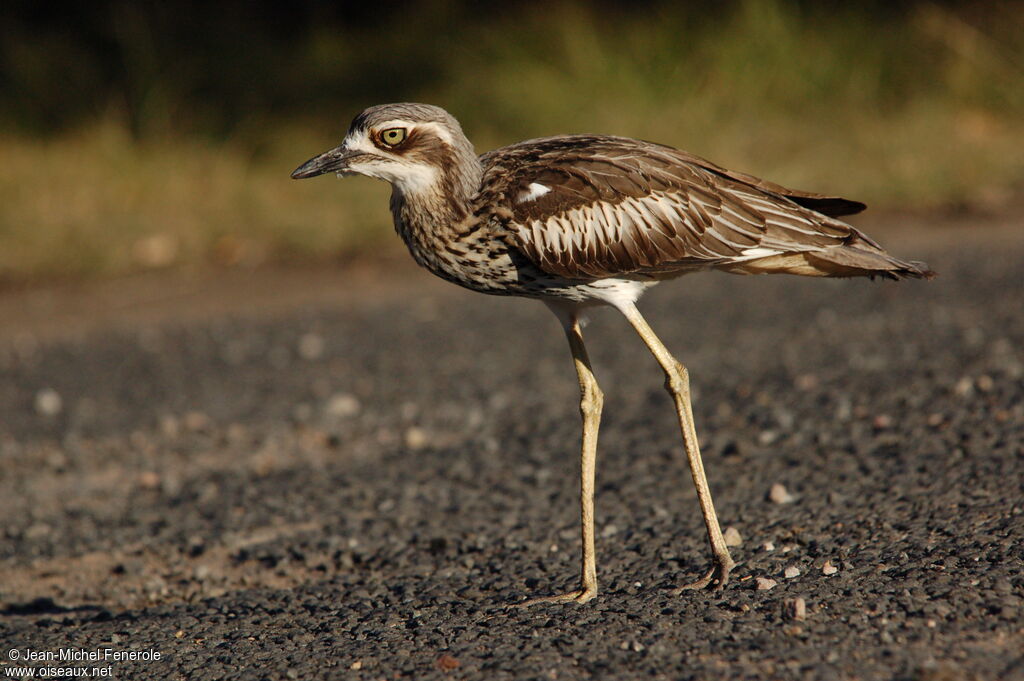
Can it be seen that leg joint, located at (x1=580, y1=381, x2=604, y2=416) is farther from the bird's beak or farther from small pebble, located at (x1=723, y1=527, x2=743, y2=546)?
the bird's beak

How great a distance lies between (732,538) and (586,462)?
2.23 feet

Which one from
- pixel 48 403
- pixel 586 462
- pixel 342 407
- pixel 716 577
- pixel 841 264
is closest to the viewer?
pixel 716 577

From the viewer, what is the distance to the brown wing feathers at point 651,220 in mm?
4262

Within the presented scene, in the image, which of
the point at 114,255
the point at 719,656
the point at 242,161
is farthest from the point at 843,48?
the point at 719,656

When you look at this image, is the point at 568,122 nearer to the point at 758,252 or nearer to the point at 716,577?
the point at 758,252

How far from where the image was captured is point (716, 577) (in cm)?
423

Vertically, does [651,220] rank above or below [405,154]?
below

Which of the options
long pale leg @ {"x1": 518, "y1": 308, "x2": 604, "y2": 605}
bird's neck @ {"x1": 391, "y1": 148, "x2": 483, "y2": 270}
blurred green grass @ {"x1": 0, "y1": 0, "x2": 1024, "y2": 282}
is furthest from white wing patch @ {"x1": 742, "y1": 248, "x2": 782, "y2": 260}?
blurred green grass @ {"x1": 0, "y1": 0, "x2": 1024, "y2": 282}

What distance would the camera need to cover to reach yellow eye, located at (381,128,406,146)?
14.3ft

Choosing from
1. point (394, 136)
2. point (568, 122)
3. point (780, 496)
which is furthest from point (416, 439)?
point (568, 122)

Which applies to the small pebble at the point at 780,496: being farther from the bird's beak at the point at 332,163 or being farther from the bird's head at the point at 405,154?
the bird's beak at the point at 332,163

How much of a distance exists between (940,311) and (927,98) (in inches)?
201

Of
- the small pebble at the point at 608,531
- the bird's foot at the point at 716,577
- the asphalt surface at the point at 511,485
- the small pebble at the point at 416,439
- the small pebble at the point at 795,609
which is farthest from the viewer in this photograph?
the small pebble at the point at 416,439

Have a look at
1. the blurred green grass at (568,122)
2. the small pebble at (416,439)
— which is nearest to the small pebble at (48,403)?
the small pebble at (416,439)
